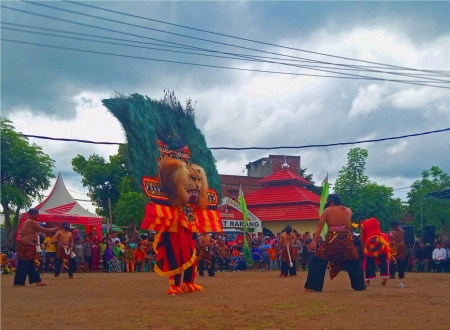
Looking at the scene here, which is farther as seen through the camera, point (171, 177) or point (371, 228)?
point (371, 228)

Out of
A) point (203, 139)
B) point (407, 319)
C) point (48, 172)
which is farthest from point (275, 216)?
point (407, 319)

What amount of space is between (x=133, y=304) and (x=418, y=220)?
127ft

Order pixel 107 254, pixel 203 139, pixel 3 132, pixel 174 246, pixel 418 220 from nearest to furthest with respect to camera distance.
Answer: pixel 174 246
pixel 203 139
pixel 107 254
pixel 3 132
pixel 418 220

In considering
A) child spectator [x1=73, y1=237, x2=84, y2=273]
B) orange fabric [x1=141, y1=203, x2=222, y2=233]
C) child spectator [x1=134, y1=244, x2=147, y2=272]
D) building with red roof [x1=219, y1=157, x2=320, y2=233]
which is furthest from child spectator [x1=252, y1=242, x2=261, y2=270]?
orange fabric [x1=141, y1=203, x2=222, y2=233]

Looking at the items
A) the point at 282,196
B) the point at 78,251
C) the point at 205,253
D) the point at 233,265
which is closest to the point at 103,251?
the point at 78,251

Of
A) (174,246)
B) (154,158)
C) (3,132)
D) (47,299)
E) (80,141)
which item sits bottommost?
(47,299)

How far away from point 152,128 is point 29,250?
3.85 metres

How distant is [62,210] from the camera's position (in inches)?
914

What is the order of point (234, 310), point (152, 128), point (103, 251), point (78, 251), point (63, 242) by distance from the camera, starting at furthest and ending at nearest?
point (103, 251) → point (78, 251) → point (63, 242) → point (152, 128) → point (234, 310)

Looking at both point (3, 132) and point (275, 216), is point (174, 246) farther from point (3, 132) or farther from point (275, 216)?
point (3, 132)

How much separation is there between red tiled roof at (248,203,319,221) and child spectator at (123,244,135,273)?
13.2 m

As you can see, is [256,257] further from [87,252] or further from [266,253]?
[87,252]

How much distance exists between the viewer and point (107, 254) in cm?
2261

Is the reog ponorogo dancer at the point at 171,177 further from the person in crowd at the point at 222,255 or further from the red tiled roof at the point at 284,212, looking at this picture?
the red tiled roof at the point at 284,212
